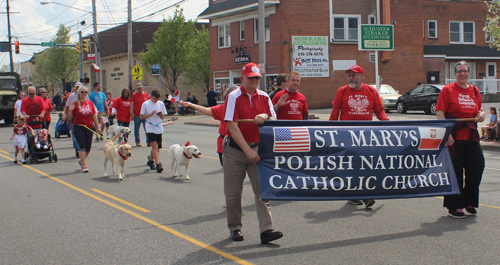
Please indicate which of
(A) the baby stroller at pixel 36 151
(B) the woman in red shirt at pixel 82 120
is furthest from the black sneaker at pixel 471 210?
(A) the baby stroller at pixel 36 151

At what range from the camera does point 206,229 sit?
6.25m

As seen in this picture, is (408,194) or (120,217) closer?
(408,194)

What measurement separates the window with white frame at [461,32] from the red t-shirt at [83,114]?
35.8 metres

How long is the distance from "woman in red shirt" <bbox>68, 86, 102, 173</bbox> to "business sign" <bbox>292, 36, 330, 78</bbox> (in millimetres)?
22915

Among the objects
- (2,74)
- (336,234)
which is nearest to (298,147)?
(336,234)

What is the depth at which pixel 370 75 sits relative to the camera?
114ft

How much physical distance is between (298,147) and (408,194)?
57.3 inches

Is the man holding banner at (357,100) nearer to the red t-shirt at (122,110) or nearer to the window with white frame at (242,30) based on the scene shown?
the red t-shirt at (122,110)

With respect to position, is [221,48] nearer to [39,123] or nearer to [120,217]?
[39,123]

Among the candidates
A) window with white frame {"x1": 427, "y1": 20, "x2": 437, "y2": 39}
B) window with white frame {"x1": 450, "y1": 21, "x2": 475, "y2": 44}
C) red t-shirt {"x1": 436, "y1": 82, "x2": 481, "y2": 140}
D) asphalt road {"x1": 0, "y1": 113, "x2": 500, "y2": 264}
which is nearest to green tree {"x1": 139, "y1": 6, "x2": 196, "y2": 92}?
window with white frame {"x1": 427, "y1": 20, "x2": 437, "y2": 39}

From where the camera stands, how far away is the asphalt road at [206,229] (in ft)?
16.9

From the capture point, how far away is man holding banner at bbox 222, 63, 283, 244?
5.32 metres

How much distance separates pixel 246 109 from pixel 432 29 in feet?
126

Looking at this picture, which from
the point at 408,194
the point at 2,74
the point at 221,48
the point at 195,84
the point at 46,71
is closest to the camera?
the point at 408,194
